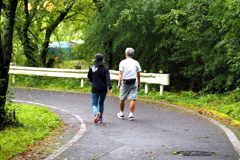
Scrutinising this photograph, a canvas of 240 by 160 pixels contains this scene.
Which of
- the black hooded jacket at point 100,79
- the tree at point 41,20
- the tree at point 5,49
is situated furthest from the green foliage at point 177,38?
the tree at point 5,49

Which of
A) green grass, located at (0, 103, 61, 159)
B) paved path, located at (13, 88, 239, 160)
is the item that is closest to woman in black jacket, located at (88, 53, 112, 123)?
paved path, located at (13, 88, 239, 160)

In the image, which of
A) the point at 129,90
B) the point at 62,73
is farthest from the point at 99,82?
the point at 62,73

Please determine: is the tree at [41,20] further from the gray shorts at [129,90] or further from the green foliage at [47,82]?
the gray shorts at [129,90]

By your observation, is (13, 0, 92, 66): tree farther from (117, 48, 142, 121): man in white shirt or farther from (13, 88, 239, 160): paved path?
(117, 48, 142, 121): man in white shirt

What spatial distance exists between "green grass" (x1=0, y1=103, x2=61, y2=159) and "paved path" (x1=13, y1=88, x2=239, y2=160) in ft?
1.61

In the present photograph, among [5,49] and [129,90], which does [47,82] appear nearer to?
[129,90]

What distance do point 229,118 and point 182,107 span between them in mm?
2478

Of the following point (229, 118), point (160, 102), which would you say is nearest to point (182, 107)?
point (160, 102)

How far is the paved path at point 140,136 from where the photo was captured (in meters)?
7.19

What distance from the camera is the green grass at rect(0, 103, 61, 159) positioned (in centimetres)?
750

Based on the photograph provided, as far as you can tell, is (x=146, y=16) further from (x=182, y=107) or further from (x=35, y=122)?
(x=35, y=122)

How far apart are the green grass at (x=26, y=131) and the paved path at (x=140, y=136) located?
0.49 meters

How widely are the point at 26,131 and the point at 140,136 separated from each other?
8.18ft

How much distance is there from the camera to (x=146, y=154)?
23.6 feet
